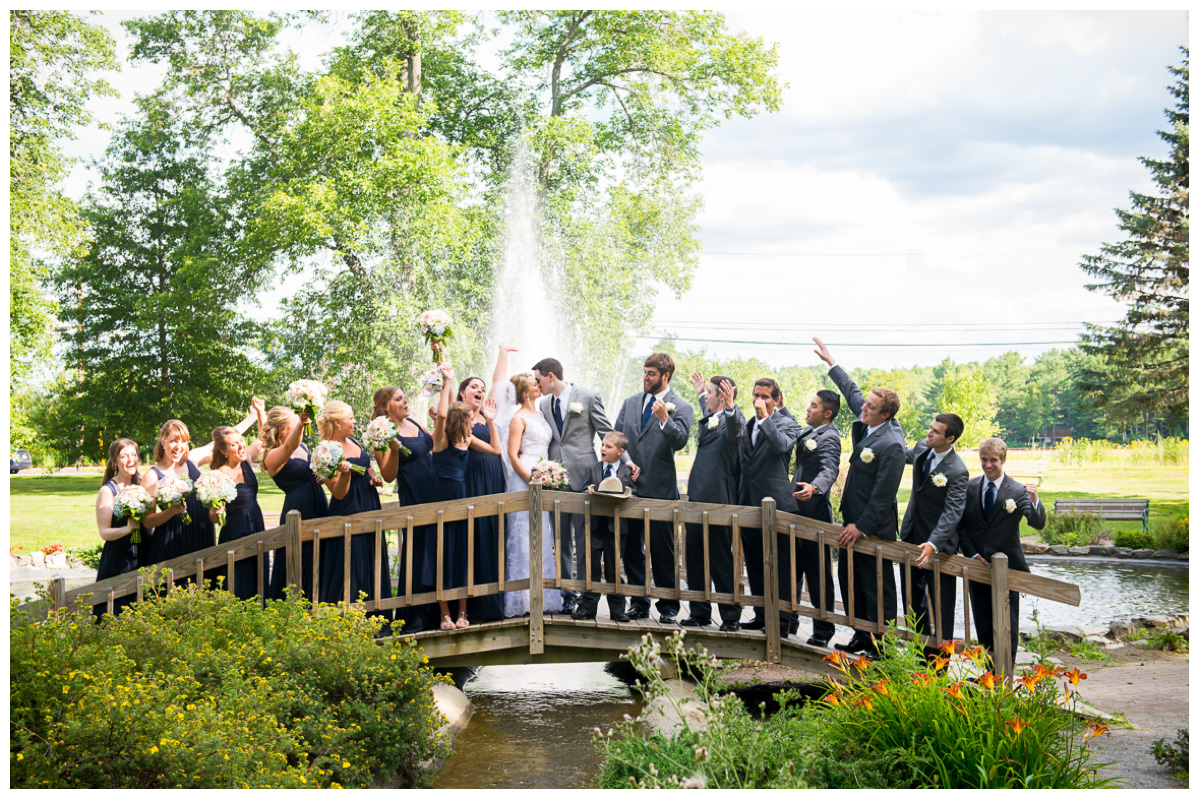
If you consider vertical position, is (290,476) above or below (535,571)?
above

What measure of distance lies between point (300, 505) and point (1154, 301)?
59.8 ft

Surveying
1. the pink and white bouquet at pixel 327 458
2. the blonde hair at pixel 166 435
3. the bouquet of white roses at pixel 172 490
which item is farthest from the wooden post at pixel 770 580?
the blonde hair at pixel 166 435

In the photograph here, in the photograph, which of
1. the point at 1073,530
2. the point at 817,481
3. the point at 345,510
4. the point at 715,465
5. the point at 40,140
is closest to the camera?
the point at 817,481

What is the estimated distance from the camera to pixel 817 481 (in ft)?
19.3

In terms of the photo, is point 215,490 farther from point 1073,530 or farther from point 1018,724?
point 1073,530

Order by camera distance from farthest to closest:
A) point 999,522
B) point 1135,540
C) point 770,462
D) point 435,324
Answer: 1. point 1135,540
2. point 435,324
3. point 770,462
4. point 999,522

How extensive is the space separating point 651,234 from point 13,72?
11.4 metres

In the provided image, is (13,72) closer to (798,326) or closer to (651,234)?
(651,234)

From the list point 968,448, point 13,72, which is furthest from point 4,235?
point 968,448

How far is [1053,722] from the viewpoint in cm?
397

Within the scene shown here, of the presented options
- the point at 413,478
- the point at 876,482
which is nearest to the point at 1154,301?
the point at 876,482

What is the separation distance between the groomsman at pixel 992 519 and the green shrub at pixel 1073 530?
944cm

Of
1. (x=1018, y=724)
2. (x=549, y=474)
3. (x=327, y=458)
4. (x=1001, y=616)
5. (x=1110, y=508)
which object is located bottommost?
(x=1110, y=508)
